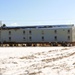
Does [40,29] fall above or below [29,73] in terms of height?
above

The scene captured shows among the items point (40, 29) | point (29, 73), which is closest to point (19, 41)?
point (40, 29)

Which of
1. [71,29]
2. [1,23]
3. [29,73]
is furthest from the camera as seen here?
[1,23]

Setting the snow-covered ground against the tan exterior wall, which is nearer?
the snow-covered ground

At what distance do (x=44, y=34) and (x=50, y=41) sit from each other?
3322 millimetres

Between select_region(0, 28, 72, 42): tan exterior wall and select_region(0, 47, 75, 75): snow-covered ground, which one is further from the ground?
select_region(0, 28, 72, 42): tan exterior wall

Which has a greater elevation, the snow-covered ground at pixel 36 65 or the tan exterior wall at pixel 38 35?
the tan exterior wall at pixel 38 35

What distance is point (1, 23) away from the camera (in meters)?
125

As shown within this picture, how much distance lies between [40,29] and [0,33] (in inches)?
624

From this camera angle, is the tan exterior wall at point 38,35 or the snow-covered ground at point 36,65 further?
the tan exterior wall at point 38,35

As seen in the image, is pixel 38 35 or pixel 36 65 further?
pixel 38 35

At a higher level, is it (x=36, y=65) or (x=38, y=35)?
(x=38, y=35)

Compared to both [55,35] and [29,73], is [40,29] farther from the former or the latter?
[29,73]

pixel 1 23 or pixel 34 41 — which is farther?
pixel 1 23

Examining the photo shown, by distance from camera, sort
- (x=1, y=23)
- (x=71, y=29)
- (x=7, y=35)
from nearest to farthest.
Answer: (x=71, y=29)
(x=7, y=35)
(x=1, y=23)
